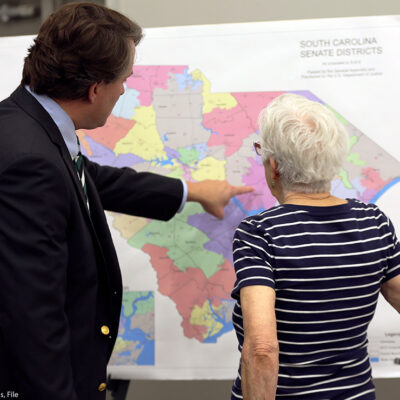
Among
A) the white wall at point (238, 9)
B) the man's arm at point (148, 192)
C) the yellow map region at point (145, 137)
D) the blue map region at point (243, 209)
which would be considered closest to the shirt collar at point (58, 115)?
the man's arm at point (148, 192)

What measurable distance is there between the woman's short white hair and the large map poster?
1.70 feet

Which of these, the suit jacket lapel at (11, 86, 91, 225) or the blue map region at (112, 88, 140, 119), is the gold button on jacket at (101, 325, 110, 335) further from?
the blue map region at (112, 88, 140, 119)

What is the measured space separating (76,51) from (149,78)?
0.56 meters

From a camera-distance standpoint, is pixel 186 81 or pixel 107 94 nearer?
pixel 107 94

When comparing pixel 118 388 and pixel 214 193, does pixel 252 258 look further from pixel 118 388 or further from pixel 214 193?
pixel 118 388

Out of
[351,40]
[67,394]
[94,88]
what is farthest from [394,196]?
[67,394]

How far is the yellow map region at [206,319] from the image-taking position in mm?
1595

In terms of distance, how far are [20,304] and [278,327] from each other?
50 cm

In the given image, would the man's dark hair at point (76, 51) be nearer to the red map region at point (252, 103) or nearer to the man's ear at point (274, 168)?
the man's ear at point (274, 168)

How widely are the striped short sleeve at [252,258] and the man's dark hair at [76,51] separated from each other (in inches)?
18.1

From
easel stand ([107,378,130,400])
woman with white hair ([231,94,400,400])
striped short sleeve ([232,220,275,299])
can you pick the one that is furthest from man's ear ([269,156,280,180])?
easel stand ([107,378,130,400])

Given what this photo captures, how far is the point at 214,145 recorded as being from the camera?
1.59 m

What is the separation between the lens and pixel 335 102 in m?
1.56

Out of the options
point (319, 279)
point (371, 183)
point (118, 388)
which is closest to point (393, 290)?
point (319, 279)
